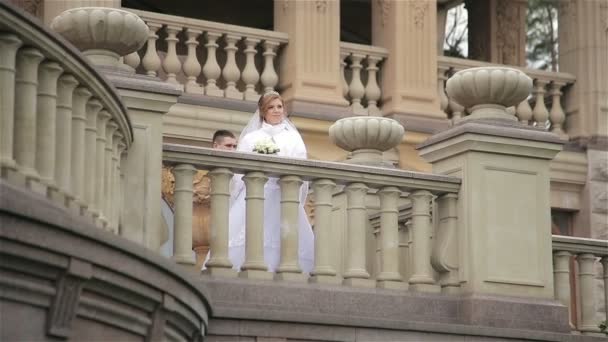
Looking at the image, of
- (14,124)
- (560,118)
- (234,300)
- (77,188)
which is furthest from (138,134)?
(560,118)

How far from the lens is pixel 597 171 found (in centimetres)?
2248

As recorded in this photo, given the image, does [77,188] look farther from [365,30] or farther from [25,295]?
[365,30]

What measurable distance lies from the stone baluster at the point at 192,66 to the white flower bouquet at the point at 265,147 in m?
7.36

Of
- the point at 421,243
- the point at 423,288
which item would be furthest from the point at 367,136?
the point at 423,288

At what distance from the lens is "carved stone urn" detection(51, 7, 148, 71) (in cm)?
1026

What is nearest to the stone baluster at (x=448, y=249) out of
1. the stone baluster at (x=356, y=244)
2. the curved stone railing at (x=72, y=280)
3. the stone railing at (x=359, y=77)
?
the stone baluster at (x=356, y=244)

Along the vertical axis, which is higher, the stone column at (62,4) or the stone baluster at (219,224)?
the stone column at (62,4)

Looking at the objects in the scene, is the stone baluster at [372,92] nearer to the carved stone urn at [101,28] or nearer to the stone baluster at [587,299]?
the stone baluster at [587,299]

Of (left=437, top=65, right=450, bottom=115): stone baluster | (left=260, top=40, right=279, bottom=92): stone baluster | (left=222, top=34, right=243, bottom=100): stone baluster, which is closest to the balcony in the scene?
(left=222, top=34, right=243, bottom=100): stone baluster

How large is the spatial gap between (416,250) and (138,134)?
228 centimetres

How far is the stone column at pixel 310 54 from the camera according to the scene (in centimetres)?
2044

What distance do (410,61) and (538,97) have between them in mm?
2086

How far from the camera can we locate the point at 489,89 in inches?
471

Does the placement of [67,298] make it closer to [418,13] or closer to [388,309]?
[388,309]
